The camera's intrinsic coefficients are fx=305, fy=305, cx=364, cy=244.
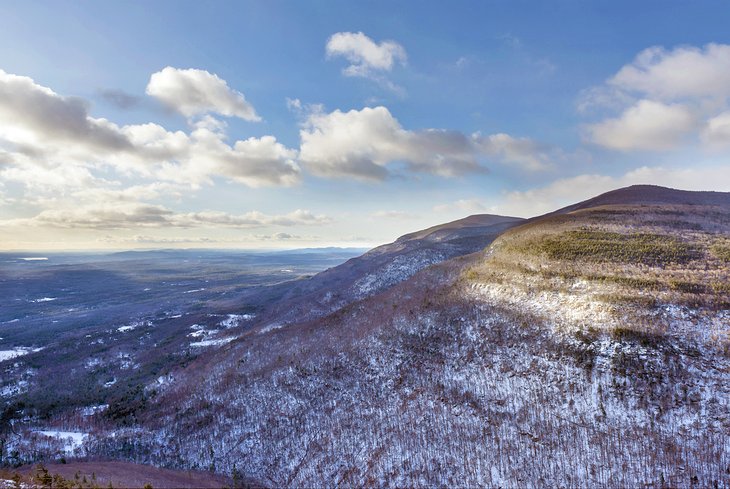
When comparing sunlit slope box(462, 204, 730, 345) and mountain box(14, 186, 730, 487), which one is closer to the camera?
mountain box(14, 186, 730, 487)

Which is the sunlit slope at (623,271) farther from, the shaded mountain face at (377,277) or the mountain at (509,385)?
the shaded mountain face at (377,277)

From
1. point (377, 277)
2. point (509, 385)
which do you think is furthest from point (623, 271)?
point (377, 277)

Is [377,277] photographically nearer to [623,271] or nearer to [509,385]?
[623,271]

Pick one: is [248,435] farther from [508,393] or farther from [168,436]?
[508,393]

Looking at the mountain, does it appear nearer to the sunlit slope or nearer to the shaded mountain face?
the sunlit slope

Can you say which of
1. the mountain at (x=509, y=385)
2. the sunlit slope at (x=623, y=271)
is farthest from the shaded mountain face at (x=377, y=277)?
the sunlit slope at (x=623, y=271)

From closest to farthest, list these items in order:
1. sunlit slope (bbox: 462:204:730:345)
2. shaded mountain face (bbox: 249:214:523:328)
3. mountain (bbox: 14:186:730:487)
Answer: mountain (bbox: 14:186:730:487) < sunlit slope (bbox: 462:204:730:345) < shaded mountain face (bbox: 249:214:523:328)

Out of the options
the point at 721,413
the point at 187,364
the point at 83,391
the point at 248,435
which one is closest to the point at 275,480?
the point at 248,435

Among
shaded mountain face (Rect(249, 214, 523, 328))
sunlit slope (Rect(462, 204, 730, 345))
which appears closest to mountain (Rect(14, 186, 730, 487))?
sunlit slope (Rect(462, 204, 730, 345))
